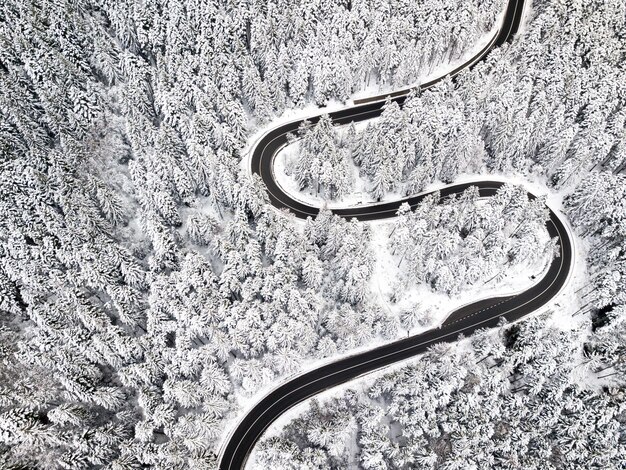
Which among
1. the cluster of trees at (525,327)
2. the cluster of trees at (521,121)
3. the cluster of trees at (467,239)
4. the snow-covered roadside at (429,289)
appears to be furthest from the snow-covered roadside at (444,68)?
the snow-covered roadside at (429,289)

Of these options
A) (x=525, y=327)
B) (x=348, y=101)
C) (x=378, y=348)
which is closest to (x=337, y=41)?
(x=348, y=101)

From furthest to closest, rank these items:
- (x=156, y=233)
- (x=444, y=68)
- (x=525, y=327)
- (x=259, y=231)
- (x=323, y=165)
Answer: (x=444, y=68)
(x=323, y=165)
(x=259, y=231)
(x=156, y=233)
(x=525, y=327)

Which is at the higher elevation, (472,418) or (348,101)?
(348,101)

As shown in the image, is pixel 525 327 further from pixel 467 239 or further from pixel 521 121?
pixel 521 121

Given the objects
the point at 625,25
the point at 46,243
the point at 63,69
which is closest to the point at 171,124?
the point at 63,69

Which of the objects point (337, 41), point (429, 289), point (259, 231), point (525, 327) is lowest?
point (525, 327)

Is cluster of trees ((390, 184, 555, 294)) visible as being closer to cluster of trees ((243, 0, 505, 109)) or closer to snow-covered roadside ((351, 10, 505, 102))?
snow-covered roadside ((351, 10, 505, 102))

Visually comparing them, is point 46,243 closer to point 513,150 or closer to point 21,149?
point 21,149

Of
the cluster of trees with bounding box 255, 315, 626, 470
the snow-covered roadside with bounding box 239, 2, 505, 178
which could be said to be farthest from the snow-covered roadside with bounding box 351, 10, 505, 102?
the cluster of trees with bounding box 255, 315, 626, 470
